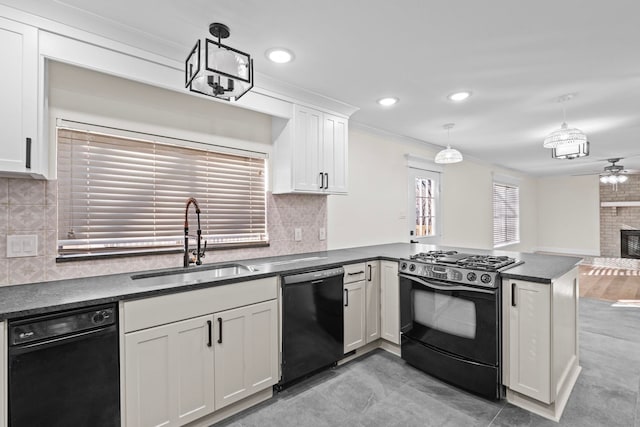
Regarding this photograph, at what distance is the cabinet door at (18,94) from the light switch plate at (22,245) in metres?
0.44

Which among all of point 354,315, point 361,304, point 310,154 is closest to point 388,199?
point 310,154

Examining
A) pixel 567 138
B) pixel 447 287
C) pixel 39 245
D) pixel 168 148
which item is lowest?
pixel 447 287

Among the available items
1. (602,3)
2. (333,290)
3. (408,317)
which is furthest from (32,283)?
(602,3)

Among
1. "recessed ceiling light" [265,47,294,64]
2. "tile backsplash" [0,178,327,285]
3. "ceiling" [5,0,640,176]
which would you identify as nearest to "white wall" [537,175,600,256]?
"ceiling" [5,0,640,176]

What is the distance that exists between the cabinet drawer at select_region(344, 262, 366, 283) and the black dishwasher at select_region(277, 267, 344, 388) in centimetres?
9

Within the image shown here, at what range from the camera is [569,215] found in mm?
8672

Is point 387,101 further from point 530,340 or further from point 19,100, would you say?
point 19,100

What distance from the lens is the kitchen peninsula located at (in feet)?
5.39

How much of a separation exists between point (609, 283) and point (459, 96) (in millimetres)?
5021

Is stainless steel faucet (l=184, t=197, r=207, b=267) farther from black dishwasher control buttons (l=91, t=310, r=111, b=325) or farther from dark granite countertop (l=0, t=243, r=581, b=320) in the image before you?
black dishwasher control buttons (l=91, t=310, r=111, b=325)

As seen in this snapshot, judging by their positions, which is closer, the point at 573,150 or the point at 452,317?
the point at 452,317

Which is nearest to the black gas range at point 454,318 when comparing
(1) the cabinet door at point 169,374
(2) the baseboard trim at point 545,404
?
(2) the baseboard trim at point 545,404

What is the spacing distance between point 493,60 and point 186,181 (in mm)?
2530

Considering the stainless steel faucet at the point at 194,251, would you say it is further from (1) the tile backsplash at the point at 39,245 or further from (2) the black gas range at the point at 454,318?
(2) the black gas range at the point at 454,318
